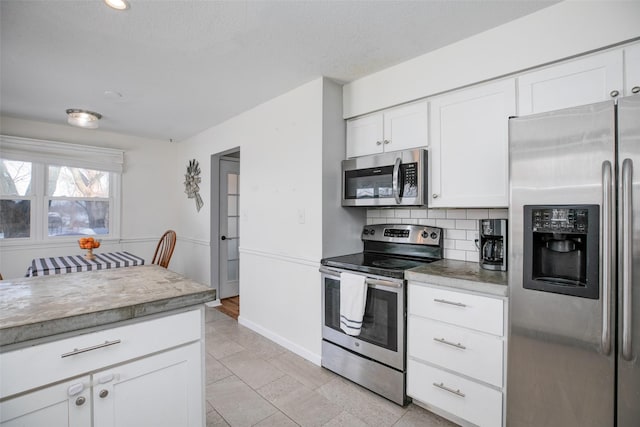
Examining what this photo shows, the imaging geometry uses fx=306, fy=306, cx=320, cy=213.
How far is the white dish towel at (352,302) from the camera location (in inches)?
84.7

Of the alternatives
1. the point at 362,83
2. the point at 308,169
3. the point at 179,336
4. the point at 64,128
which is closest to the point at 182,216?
the point at 64,128

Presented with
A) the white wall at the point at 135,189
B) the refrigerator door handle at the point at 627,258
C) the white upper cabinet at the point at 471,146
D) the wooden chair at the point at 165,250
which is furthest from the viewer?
the wooden chair at the point at 165,250

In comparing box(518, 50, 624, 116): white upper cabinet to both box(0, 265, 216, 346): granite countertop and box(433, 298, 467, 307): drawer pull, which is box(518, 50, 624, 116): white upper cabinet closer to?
box(433, 298, 467, 307): drawer pull

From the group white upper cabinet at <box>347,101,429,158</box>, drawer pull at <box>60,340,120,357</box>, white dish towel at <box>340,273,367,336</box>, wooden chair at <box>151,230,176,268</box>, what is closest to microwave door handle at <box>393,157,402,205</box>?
white upper cabinet at <box>347,101,429,158</box>

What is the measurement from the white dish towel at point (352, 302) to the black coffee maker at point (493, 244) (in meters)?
0.82

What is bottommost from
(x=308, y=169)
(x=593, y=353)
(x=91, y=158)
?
(x=593, y=353)

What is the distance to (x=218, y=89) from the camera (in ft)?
9.39

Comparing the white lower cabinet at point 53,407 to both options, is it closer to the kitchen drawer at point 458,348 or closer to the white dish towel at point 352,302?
the white dish towel at point 352,302

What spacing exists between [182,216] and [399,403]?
412cm

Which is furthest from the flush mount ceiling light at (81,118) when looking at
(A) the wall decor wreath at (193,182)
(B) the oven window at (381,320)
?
(B) the oven window at (381,320)

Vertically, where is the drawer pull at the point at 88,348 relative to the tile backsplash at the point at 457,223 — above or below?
below

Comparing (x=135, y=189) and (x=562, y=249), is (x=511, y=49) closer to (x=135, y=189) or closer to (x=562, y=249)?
(x=562, y=249)

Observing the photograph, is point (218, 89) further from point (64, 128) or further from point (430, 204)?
point (64, 128)

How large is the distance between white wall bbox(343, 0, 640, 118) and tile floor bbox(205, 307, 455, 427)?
2.16m
